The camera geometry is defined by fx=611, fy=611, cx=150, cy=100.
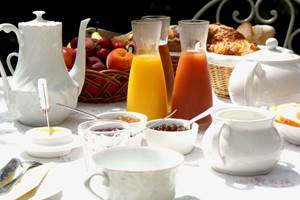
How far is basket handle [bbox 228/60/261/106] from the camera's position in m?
1.13

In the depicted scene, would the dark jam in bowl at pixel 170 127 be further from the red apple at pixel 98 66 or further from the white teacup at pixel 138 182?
the red apple at pixel 98 66

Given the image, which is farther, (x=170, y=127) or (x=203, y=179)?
(x=170, y=127)

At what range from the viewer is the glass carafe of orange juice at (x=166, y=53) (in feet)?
3.95

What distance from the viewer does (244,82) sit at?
114 centimetres

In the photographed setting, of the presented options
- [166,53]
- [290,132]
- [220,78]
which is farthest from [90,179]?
[220,78]

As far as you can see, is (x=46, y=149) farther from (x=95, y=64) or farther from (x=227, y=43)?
(x=227, y=43)

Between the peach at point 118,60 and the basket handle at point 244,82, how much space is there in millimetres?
252

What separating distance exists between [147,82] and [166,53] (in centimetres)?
13

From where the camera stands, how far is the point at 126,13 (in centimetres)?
306

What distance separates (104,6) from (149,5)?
225mm

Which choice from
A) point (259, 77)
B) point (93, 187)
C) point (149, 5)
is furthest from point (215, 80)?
point (149, 5)

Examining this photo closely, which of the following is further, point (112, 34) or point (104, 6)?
point (104, 6)

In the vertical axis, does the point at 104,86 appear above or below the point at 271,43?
below

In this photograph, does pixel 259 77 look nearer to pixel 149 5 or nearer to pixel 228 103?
pixel 228 103
